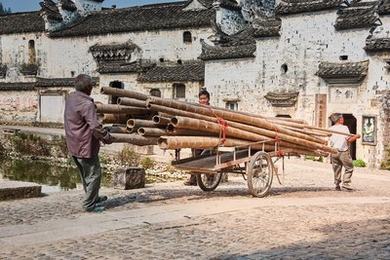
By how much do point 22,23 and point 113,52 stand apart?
10.7 metres

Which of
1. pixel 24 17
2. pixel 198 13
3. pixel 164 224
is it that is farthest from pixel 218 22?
pixel 164 224

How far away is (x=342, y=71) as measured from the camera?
21047mm

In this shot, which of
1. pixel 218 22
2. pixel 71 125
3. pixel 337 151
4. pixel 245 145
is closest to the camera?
pixel 71 125

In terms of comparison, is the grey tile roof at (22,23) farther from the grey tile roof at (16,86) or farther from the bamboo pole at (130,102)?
the bamboo pole at (130,102)

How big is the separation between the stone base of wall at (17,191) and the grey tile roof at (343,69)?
574 inches

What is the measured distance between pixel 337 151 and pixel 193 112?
435cm

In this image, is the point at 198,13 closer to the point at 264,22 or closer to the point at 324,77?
the point at 264,22

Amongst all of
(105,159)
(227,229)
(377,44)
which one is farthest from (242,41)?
(227,229)

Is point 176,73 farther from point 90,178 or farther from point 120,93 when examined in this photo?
point 90,178

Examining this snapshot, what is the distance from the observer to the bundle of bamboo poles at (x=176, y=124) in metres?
8.20

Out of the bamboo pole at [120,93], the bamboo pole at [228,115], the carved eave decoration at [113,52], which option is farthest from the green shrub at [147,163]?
the carved eave decoration at [113,52]

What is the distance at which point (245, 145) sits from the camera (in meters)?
9.59

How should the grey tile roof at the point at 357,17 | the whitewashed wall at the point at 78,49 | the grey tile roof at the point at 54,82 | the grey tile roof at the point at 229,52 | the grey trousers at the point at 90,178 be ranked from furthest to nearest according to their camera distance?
1. the grey tile roof at the point at 54,82
2. the whitewashed wall at the point at 78,49
3. the grey tile roof at the point at 229,52
4. the grey tile roof at the point at 357,17
5. the grey trousers at the point at 90,178

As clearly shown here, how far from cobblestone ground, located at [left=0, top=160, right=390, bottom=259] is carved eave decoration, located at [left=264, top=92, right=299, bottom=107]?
Result: 12.1 metres
